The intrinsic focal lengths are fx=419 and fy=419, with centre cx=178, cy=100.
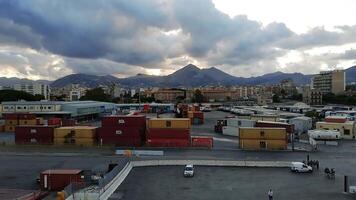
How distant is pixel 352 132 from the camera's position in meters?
49.3

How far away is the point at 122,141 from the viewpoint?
42.1m

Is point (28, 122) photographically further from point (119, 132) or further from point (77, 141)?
point (119, 132)

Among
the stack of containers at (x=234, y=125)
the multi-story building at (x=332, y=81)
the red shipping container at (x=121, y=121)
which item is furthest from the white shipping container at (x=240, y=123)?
the multi-story building at (x=332, y=81)

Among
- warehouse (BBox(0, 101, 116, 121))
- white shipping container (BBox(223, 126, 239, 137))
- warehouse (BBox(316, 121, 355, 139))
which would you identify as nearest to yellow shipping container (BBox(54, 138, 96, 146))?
white shipping container (BBox(223, 126, 239, 137))

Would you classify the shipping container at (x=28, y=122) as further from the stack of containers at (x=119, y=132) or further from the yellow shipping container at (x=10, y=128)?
the stack of containers at (x=119, y=132)

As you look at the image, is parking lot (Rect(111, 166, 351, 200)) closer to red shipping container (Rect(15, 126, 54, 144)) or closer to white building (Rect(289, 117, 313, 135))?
red shipping container (Rect(15, 126, 54, 144))

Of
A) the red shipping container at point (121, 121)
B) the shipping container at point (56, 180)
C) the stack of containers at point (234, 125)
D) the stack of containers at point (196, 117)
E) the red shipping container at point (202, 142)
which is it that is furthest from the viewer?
the stack of containers at point (196, 117)

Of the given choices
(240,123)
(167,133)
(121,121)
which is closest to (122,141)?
(121,121)

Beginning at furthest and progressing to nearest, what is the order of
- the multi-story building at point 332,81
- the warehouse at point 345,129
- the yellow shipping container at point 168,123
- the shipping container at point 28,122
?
1. the multi-story building at point 332,81
2. the shipping container at point 28,122
3. the warehouse at point 345,129
4. the yellow shipping container at point 168,123

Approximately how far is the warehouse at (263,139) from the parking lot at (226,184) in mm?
10775

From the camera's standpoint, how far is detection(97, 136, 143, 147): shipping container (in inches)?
1650

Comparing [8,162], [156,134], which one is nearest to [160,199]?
[8,162]

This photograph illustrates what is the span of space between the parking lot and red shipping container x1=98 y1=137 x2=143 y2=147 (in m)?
13.5

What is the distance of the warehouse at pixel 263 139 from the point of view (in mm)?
38906
